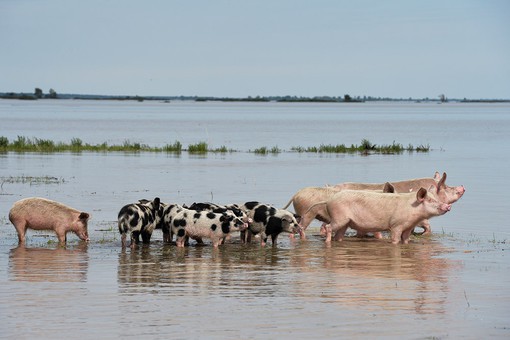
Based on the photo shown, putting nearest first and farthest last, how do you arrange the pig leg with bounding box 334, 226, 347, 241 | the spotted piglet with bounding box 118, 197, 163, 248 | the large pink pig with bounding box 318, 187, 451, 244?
the spotted piglet with bounding box 118, 197, 163, 248 → the large pink pig with bounding box 318, 187, 451, 244 → the pig leg with bounding box 334, 226, 347, 241

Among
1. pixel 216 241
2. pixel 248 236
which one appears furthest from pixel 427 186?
pixel 216 241

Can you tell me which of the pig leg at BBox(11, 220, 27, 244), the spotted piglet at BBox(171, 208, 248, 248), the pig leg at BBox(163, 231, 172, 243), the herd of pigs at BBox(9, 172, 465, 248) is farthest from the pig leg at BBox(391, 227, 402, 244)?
the pig leg at BBox(11, 220, 27, 244)

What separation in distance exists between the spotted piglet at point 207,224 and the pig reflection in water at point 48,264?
164cm

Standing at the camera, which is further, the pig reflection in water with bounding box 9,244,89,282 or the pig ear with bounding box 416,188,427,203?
the pig ear with bounding box 416,188,427,203

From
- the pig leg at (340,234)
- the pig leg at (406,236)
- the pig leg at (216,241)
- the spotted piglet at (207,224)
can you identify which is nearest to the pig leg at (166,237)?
the spotted piglet at (207,224)

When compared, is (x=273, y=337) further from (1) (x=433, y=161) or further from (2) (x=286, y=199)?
(1) (x=433, y=161)

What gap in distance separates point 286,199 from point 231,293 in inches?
448

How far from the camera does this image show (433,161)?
3934 centimetres

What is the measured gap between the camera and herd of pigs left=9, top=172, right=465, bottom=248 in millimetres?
16031

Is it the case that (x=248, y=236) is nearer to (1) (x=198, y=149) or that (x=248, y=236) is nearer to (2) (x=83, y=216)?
(2) (x=83, y=216)

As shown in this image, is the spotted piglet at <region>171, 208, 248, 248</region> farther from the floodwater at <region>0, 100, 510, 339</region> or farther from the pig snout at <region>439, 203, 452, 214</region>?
the pig snout at <region>439, 203, 452, 214</region>

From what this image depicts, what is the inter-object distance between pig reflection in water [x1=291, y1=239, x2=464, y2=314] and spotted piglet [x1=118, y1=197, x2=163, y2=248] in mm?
2647

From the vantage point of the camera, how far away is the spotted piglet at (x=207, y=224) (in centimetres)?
1600

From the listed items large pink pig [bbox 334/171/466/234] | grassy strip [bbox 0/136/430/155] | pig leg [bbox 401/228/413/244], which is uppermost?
large pink pig [bbox 334/171/466/234]
